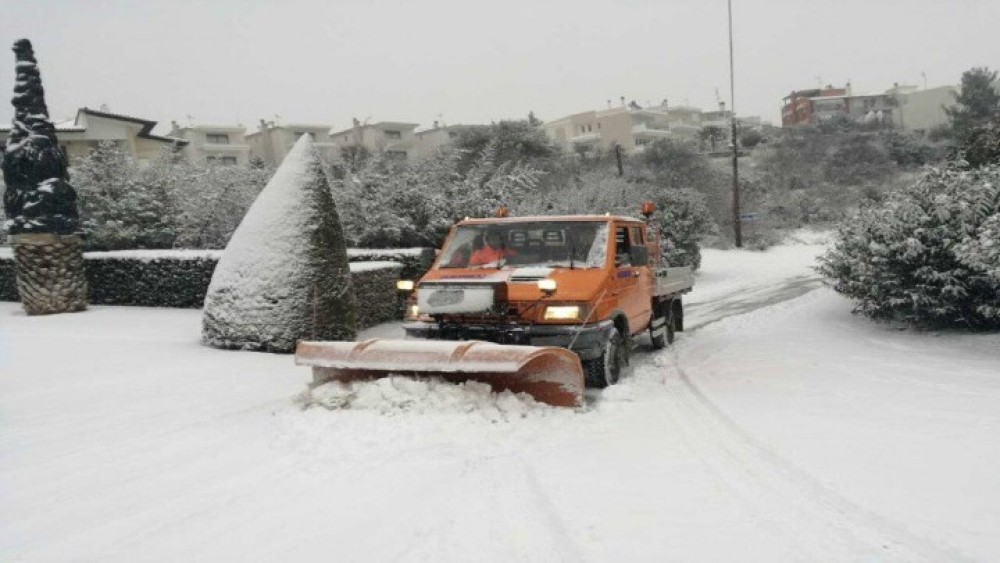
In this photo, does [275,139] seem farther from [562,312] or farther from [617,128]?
[562,312]

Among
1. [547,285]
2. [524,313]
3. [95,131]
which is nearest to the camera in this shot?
[547,285]

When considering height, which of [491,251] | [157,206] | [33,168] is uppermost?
[33,168]

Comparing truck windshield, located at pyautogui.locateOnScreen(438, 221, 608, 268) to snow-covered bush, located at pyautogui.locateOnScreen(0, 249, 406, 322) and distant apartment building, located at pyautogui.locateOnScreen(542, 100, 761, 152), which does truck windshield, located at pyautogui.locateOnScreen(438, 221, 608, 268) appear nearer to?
snow-covered bush, located at pyautogui.locateOnScreen(0, 249, 406, 322)

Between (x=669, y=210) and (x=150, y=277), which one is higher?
(x=669, y=210)

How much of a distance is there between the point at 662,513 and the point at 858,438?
84.6 inches

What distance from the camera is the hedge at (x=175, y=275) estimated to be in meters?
13.0

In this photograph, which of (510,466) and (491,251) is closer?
(510,466)

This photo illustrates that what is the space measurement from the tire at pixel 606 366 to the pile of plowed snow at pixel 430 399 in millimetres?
1135

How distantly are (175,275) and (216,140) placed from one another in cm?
4795

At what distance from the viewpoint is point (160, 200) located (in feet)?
60.1

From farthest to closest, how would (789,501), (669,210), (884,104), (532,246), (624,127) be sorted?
(884,104) → (624,127) → (669,210) → (532,246) → (789,501)

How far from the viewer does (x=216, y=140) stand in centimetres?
5691

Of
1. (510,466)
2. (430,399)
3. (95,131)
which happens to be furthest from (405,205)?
(95,131)

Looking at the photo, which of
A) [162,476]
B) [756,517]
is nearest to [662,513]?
[756,517]
